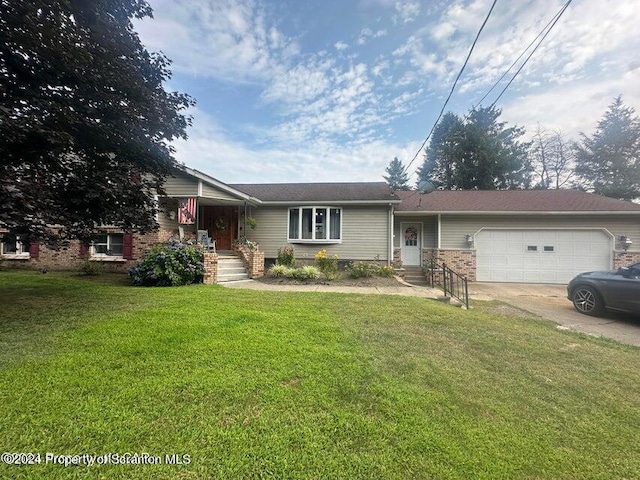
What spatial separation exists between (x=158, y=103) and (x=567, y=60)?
368 inches

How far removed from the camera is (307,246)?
40.9ft

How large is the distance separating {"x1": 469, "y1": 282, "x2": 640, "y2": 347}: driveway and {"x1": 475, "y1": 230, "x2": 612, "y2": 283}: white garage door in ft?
2.04

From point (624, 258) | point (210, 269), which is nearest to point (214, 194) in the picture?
point (210, 269)

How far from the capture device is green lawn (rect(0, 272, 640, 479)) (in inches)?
73.9

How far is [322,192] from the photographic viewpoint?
43.9 ft

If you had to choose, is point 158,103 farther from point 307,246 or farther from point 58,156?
point 307,246

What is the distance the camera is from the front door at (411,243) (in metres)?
13.2

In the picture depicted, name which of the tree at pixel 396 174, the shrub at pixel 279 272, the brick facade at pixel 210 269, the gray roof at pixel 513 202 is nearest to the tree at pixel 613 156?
the tree at pixel 396 174

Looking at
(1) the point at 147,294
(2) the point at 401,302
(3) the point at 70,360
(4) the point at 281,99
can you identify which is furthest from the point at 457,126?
(3) the point at 70,360

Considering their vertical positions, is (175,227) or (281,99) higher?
(281,99)

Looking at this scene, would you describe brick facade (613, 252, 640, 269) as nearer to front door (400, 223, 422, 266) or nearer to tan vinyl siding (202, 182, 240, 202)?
front door (400, 223, 422, 266)

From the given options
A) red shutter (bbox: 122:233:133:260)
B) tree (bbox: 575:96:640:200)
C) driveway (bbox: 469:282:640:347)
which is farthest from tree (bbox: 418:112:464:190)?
red shutter (bbox: 122:233:133:260)

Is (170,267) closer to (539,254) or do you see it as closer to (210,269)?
(210,269)

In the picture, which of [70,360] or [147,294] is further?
[147,294]
